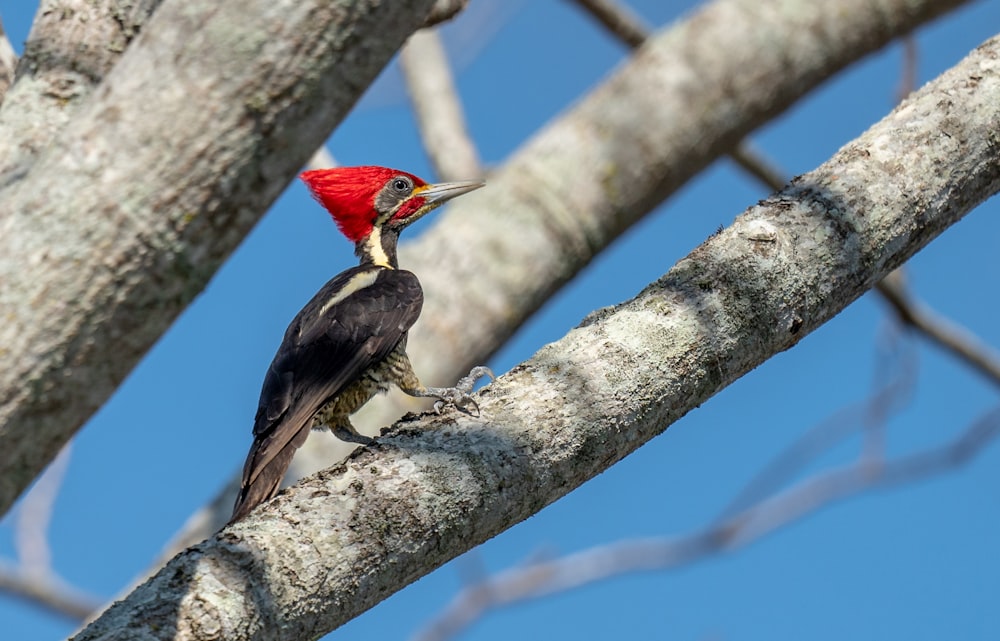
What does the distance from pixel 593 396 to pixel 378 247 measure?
2.60 meters

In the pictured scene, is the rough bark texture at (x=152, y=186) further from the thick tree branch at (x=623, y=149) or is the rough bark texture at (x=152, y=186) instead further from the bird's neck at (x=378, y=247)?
the bird's neck at (x=378, y=247)

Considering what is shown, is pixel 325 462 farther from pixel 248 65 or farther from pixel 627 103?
pixel 248 65

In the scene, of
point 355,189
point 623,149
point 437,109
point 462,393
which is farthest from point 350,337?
point 437,109

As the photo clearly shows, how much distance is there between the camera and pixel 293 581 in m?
2.00

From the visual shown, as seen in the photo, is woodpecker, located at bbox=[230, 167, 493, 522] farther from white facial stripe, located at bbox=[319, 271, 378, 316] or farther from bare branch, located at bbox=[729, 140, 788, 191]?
bare branch, located at bbox=[729, 140, 788, 191]

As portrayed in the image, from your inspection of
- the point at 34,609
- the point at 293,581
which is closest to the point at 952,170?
the point at 293,581

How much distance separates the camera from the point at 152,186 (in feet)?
4.42

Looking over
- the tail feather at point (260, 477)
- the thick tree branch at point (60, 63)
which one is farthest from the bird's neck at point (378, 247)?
the thick tree branch at point (60, 63)

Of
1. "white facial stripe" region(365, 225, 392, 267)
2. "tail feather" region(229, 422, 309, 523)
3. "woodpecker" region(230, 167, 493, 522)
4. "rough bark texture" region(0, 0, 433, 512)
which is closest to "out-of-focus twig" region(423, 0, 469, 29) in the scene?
"woodpecker" region(230, 167, 493, 522)

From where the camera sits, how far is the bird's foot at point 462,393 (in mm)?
→ 2367

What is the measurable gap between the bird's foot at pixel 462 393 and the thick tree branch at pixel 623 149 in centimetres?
95

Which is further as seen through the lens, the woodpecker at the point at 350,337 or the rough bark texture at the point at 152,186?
the woodpecker at the point at 350,337

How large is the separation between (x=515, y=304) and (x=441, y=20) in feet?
4.45

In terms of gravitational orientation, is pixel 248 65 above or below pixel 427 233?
below
